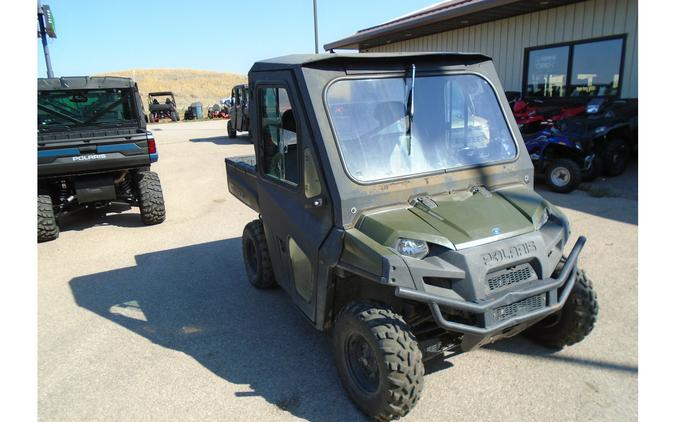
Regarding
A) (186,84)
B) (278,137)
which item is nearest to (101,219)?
(278,137)

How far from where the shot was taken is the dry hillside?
51.4 m

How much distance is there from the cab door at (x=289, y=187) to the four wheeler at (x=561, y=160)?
6092 millimetres

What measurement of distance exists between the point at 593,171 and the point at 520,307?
23.2 feet

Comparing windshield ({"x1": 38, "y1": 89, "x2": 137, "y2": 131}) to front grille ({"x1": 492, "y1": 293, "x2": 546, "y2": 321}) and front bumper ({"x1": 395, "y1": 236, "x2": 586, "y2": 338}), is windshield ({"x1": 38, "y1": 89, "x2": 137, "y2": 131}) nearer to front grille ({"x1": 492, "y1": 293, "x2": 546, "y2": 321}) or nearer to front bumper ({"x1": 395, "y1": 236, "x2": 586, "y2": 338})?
front bumper ({"x1": 395, "y1": 236, "x2": 586, "y2": 338})

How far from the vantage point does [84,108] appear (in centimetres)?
726

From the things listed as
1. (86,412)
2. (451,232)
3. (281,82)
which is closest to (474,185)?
(451,232)

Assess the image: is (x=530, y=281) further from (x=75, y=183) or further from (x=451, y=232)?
(x=75, y=183)

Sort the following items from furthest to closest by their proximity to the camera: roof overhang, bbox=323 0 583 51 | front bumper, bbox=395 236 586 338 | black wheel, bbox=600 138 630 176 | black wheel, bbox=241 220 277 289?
roof overhang, bbox=323 0 583 51 → black wheel, bbox=600 138 630 176 → black wheel, bbox=241 220 277 289 → front bumper, bbox=395 236 586 338

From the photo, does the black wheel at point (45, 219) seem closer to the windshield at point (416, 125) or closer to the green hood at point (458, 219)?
the windshield at point (416, 125)

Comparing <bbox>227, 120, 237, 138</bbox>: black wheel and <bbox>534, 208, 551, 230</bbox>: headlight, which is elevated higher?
<bbox>227, 120, 237, 138</bbox>: black wheel

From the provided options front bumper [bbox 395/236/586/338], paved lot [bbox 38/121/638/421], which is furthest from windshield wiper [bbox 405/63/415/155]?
paved lot [bbox 38/121/638/421]

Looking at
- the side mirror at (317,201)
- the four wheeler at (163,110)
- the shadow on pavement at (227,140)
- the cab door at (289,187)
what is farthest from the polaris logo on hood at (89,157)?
the four wheeler at (163,110)

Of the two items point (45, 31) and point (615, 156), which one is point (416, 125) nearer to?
point (615, 156)

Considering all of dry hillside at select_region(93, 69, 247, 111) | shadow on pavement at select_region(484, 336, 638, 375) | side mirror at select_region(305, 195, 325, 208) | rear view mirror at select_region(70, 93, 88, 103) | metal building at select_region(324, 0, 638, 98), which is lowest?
shadow on pavement at select_region(484, 336, 638, 375)
